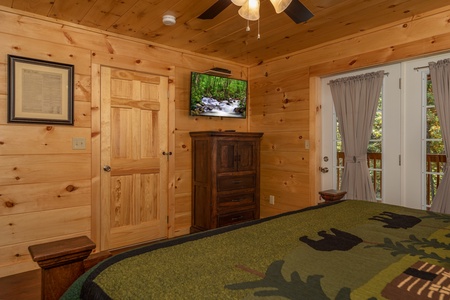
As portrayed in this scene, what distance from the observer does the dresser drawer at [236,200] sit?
3545 millimetres

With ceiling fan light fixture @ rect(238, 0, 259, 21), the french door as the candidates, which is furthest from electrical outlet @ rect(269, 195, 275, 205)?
ceiling fan light fixture @ rect(238, 0, 259, 21)

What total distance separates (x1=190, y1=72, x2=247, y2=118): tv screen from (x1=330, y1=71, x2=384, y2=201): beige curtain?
51.8 inches

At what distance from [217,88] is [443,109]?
2432 mm

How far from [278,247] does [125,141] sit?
98.8 inches

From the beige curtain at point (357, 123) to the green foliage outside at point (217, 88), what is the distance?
131 centimetres

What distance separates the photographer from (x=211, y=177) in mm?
3467

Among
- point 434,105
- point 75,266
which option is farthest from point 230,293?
point 434,105

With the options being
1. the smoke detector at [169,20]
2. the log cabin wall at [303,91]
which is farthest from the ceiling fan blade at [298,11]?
the log cabin wall at [303,91]

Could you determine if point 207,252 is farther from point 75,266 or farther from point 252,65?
point 252,65

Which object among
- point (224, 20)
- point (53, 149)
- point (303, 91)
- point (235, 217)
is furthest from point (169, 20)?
point (235, 217)

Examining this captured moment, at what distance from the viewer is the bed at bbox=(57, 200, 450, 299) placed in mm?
844

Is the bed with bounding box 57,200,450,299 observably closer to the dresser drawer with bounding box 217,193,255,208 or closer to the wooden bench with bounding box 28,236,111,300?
the wooden bench with bounding box 28,236,111,300

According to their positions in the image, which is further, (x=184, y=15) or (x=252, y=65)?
(x=252, y=65)

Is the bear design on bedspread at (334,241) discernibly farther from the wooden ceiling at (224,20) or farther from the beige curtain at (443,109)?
the wooden ceiling at (224,20)
